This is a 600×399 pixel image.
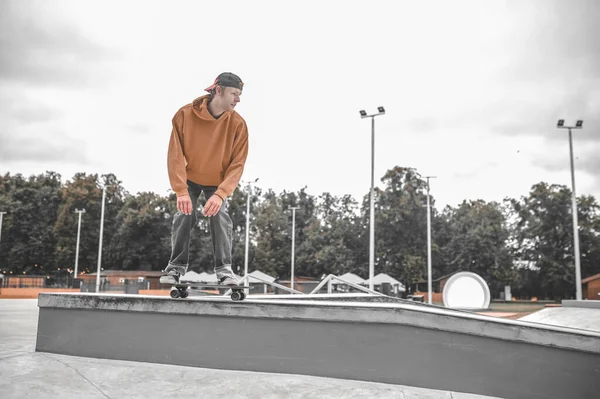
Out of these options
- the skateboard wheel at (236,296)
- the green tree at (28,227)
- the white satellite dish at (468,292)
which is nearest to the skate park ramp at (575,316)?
the skateboard wheel at (236,296)

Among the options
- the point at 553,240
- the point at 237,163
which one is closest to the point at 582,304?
the point at 237,163

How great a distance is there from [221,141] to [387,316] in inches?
108

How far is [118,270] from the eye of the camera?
235 ft

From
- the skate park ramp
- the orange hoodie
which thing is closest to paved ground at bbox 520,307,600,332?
the skate park ramp

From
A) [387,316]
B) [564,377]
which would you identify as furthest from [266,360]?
[564,377]

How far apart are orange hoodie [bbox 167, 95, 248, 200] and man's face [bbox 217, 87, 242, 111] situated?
0.48 ft

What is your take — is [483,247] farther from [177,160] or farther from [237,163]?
[177,160]

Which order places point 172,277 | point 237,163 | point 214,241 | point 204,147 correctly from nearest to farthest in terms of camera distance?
point 172,277 → point 214,241 → point 204,147 → point 237,163

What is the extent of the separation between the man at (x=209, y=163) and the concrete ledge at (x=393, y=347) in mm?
773

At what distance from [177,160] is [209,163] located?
37 centimetres

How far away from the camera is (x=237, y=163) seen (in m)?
6.04

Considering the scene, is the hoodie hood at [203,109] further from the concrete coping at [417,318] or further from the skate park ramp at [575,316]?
the skate park ramp at [575,316]

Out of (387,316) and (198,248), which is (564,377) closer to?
(387,316)

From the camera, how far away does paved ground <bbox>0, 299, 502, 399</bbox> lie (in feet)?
13.8
